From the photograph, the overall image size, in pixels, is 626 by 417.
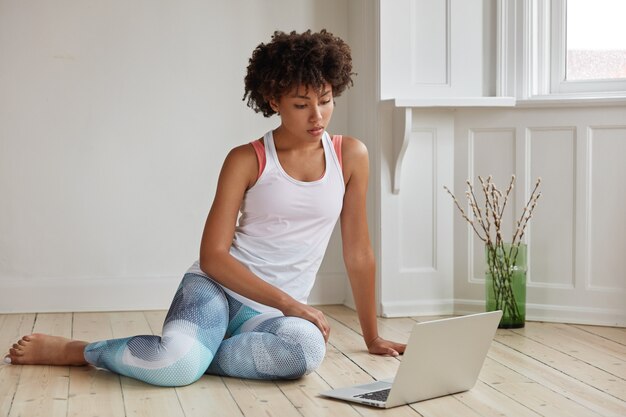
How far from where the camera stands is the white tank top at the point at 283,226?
2.47m

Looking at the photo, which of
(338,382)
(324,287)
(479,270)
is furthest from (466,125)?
(338,382)

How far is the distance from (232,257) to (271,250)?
0.47 feet

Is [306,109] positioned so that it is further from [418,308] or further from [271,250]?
[418,308]

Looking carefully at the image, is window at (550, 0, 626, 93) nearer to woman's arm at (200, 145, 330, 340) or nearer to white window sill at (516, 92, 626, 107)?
white window sill at (516, 92, 626, 107)

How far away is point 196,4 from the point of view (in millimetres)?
3732

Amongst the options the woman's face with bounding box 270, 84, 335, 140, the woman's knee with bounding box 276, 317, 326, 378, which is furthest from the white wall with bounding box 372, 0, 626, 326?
the woman's knee with bounding box 276, 317, 326, 378

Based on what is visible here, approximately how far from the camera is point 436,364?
7.04ft

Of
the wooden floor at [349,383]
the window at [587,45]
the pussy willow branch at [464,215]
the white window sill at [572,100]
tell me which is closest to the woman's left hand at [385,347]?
the wooden floor at [349,383]

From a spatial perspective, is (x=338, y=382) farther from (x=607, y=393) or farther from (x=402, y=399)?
(x=607, y=393)

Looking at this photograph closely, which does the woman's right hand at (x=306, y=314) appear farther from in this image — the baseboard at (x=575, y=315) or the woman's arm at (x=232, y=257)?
the baseboard at (x=575, y=315)

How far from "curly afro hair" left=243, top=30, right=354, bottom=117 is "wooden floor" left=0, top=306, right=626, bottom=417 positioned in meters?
0.78

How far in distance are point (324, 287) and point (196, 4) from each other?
51.5 inches

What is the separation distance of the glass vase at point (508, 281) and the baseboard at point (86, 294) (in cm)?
130

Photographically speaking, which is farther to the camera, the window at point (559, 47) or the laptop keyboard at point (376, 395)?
the window at point (559, 47)
